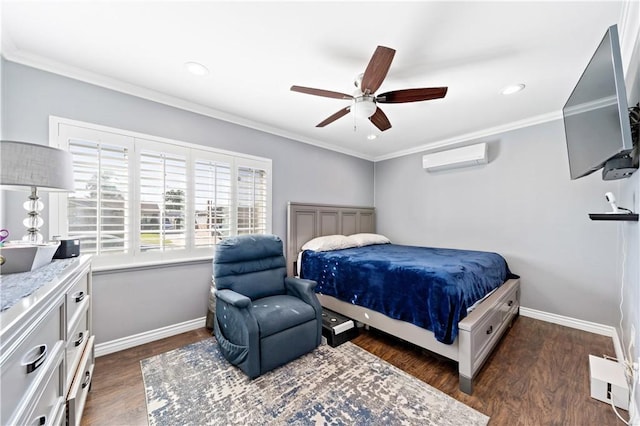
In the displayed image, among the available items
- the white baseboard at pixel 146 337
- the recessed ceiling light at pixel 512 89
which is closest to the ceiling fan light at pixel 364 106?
the recessed ceiling light at pixel 512 89

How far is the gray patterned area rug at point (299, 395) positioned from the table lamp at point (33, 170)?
1.38 metres

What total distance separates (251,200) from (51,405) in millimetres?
2470

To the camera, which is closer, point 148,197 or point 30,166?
point 30,166

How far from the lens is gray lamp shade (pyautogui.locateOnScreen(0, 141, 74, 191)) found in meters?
1.26

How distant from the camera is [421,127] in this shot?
3.44 meters

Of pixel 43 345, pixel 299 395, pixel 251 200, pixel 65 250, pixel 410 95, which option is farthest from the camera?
pixel 251 200

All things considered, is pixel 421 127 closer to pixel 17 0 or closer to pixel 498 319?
pixel 498 319

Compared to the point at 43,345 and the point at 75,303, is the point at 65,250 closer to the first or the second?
the point at 75,303

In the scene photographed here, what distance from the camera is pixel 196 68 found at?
7.05ft

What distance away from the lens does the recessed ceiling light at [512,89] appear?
2.39 m

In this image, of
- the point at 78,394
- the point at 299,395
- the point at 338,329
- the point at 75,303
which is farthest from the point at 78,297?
the point at 338,329

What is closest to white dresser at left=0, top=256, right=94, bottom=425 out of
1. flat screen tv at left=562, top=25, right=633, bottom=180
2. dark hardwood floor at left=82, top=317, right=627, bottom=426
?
dark hardwood floor at left=82, top=317, right=627, bottom=426

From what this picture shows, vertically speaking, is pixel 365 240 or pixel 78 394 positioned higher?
pixel 365 240

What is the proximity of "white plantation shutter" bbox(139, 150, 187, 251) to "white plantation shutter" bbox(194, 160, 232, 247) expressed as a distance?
0.15 metres
